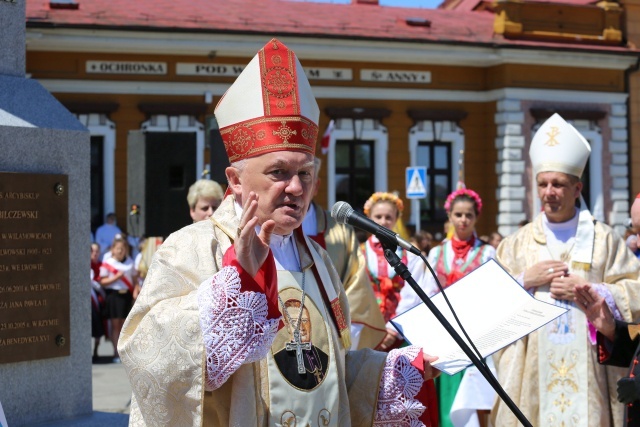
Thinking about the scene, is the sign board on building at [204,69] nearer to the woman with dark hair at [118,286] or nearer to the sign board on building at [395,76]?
the sign board on building at [395,76]

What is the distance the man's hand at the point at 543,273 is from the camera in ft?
17.9

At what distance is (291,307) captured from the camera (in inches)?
126

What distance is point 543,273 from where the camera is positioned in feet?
18.1

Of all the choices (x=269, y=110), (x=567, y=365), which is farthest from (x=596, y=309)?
(x=269, y=110)

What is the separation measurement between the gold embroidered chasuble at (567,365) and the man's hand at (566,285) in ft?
0.56

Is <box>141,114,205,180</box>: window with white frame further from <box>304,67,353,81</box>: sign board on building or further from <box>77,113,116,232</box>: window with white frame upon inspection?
<box>304,67,353,81</box>: sign board on building

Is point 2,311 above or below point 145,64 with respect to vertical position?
below

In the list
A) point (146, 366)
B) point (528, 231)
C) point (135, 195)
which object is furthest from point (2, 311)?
point (135, 195)

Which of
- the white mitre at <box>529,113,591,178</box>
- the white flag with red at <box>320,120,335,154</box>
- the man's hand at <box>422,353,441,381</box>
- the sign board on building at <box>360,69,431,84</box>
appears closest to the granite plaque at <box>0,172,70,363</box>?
the man's hand at <box>422,353,441,381</box>

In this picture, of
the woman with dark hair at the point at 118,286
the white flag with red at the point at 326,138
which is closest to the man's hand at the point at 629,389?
the woman with dark hair at the point at 118,286

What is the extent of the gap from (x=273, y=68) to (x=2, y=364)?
1.79m

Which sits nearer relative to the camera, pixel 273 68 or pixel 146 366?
pixel 146 366

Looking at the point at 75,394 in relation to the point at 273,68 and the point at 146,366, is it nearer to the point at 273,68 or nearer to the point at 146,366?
the point at 146,366

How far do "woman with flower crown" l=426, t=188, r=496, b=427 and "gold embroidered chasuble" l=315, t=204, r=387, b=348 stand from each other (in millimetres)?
733
